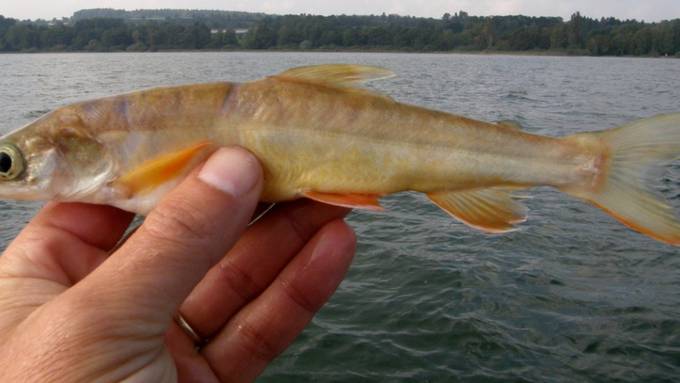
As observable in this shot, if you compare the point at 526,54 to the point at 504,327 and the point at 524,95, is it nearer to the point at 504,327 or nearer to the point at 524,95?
the point at 524,95

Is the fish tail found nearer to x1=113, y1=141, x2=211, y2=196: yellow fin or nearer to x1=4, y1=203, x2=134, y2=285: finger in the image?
x1=113, y1=141, x2=211, y2=196: yellow fin

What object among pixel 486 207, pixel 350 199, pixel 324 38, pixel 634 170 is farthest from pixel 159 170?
pixel 324 38

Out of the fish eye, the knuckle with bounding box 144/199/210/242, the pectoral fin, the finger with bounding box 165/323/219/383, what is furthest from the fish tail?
the fish eye

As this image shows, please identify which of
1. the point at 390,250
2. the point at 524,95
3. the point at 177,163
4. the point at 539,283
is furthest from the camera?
the point at 524,95

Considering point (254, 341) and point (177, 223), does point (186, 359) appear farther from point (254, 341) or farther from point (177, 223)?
point (177, 223)

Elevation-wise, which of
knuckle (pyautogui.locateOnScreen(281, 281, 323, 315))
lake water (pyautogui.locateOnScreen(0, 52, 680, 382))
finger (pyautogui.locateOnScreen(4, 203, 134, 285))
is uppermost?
finger (pyautogui.locateOnScreen(4, 203, 134, 285))

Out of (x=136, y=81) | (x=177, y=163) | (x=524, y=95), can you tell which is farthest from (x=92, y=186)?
(x=136, y=81)

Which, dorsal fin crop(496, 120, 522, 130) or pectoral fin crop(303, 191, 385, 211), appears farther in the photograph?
dorsal fin crop(496, 120, 522, 130)
